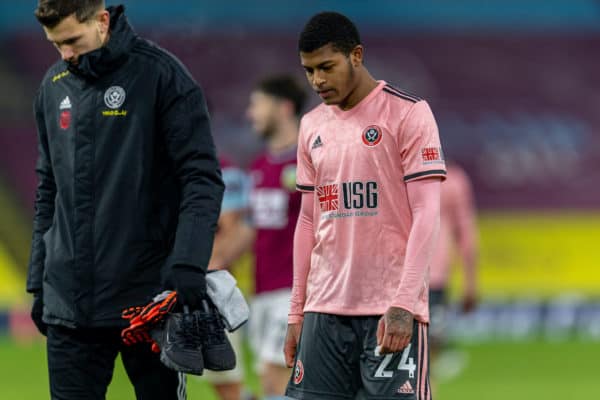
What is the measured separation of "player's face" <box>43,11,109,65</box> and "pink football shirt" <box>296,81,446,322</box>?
1.01 m

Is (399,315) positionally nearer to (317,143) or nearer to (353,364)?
(353,364)

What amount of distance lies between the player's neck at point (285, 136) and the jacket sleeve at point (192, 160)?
3363mm

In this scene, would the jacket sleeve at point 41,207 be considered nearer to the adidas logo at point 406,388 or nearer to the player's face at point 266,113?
the adidas logo at point 406,388

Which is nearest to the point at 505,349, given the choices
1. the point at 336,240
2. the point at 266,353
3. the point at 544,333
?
the point at 544,333

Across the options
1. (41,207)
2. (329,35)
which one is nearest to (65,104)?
(41,207)

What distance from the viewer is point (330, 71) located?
5.02 meters

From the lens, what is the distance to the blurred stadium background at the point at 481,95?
1714 centimetres

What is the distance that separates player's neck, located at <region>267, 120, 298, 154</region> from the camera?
8156mm

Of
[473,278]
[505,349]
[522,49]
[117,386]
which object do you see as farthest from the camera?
[522,49]

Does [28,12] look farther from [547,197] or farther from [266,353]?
[266,353]

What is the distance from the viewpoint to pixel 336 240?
5.11 meters

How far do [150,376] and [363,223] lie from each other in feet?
3.25

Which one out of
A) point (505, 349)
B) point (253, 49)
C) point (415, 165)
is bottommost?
point (505, 349)

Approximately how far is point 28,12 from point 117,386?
11717 millimetres
